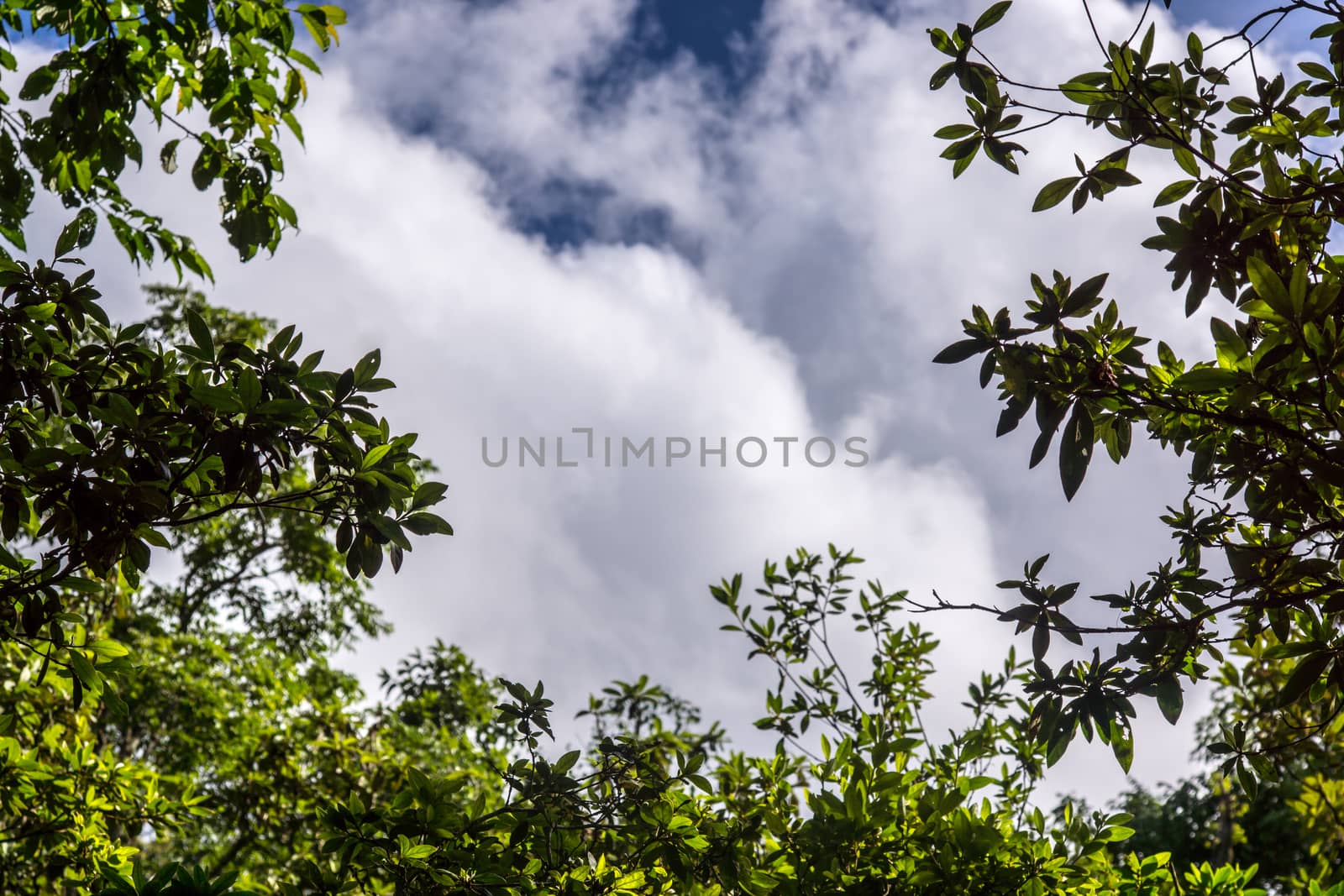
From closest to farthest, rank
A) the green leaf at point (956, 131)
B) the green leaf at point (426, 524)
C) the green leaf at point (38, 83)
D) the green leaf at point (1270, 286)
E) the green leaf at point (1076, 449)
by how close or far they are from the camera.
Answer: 1. the green leaf at point (1270, 286)
2. the green leaf at point (1076, 449)
3. the green leaf at point (426, 524)
4. the green leaf at point (956, 131)
5. the green leaf at point (38, 83)

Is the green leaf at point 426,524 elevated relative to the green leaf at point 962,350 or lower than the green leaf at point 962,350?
lower

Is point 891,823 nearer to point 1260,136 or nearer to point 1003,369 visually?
point 1003,369

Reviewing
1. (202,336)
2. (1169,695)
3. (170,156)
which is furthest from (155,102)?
(1169,695)

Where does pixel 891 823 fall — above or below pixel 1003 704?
below

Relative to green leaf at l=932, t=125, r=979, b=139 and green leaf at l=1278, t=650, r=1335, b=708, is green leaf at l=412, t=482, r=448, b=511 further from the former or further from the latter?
green leaf at l=1278, t=650, r=1335, b=708

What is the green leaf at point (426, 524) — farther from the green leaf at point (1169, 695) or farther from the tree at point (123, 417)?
the green leaf at point (1169, 695)

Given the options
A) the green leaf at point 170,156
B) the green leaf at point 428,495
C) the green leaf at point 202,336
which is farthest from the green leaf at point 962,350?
the green leaf at point 170,156

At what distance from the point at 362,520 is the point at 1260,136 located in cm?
226

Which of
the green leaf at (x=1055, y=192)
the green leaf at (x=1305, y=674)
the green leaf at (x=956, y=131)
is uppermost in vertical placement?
the green leaf at (x=956, y=131)

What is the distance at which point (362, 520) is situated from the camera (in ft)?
7.13

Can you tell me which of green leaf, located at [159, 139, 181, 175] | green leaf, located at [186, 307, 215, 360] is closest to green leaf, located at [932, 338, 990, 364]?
green leaf, located at [186, 307, 215, 360]

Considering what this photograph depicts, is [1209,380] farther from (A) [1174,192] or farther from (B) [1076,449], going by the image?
(A) [1174,192]

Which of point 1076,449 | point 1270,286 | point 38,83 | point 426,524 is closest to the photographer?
point 1270,286

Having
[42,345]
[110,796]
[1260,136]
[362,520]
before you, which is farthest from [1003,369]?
[110,796]
